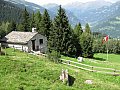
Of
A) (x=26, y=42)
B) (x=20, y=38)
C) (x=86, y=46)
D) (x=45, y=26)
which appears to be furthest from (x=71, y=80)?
(x=86, y=46)

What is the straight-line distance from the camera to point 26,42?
189 ft

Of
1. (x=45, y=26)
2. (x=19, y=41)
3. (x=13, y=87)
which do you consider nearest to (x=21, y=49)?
(x=19, y=41)

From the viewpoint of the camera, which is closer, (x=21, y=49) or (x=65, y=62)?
(x=65, y=62)

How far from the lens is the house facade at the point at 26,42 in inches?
2290

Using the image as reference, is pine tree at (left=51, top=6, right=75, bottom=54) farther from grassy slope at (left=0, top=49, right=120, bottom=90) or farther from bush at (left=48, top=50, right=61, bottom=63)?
grassy slope at (left=0, top=49, right=120, bottom=90)

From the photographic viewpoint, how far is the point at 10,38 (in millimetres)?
61406

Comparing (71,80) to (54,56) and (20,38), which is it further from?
(20,38)

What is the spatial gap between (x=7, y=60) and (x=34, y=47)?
28226mm

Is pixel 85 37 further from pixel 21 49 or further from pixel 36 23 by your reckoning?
pixel 21 49

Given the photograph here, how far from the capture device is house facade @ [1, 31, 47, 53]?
5816cm

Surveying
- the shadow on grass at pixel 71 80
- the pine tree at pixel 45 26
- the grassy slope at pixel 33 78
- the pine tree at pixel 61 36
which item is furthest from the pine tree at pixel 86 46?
the shadow on grass at pixel 71 80

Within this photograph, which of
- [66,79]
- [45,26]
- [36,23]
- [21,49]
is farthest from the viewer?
[36,23]

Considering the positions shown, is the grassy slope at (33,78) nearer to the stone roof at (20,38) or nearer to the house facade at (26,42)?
the house facade at (26,42)

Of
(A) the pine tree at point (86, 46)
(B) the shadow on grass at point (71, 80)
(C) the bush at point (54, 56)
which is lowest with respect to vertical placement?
(B) the shadow on grass at point (71, 80)
